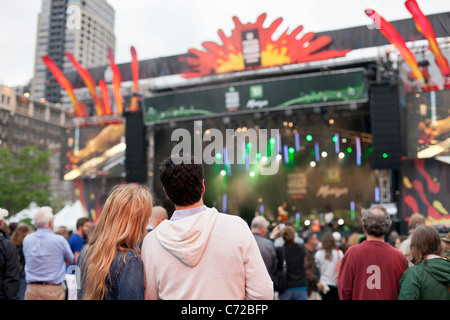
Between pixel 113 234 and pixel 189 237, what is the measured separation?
414 millimetres

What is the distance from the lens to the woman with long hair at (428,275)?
9.47ft

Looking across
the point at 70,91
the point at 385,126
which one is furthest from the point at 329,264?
the point at 70,91

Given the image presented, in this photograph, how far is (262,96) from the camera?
46.2 ft

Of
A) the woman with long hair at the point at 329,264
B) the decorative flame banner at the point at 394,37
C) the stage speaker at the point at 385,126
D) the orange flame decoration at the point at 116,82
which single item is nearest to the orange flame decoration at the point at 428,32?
the decorative flame banner at the point at 394,37

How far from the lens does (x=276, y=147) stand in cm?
1880

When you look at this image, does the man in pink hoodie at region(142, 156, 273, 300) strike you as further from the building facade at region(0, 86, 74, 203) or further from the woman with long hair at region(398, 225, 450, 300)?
the building facade at region(0, 86, 74, 203)

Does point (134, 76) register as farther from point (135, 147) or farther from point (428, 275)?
point (428, 275)

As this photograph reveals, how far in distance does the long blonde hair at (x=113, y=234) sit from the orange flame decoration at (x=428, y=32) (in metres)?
12.1

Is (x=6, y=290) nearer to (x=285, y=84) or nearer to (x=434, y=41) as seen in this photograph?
(x=285, y=84)

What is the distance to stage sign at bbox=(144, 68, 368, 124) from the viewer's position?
13.0m

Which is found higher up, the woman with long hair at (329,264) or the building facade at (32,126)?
the building facade at (32,126)

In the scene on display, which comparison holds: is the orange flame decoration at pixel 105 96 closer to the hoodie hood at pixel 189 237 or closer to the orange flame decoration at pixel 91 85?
the orange flame decoration at pixel 91 85

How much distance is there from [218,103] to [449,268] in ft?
39.7

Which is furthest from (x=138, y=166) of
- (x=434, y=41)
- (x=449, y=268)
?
(x=449, y=268)
